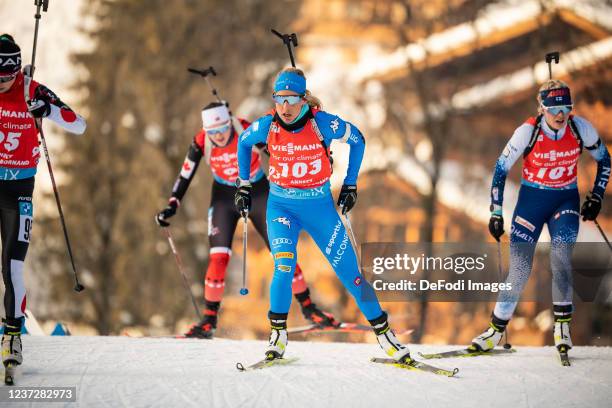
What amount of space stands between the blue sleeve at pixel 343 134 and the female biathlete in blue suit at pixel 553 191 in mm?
1193

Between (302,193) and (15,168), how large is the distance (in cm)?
208

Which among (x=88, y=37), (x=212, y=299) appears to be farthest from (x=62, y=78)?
(x=212, y=299)

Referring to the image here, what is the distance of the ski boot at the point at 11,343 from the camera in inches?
240

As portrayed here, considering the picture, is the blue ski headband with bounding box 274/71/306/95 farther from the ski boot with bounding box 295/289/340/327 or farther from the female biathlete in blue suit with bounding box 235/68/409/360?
the ski boot with bounding box 295/289/340/327

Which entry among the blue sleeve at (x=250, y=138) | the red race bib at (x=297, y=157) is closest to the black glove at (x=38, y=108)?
the blue sleeve at (x=250, y=138)

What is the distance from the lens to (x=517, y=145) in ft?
22.4

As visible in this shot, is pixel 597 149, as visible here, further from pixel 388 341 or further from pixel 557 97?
pixel 388 341

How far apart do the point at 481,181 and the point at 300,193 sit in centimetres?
1509

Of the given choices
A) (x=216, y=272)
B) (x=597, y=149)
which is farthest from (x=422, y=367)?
(x=216, y=272)

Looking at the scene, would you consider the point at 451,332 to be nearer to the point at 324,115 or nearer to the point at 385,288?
the point at 385,288

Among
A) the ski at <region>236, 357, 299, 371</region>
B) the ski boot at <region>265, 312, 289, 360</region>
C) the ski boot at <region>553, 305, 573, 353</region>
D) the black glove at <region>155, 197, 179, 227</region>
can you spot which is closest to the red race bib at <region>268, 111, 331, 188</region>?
the ski boot at <region>265, 312, 289, 360</region>

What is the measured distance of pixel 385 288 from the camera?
286 inches

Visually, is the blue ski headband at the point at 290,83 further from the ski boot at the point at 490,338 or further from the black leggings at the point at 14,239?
the ski boot at the point at 490,338

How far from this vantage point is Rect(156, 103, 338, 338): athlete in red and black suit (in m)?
8.03
